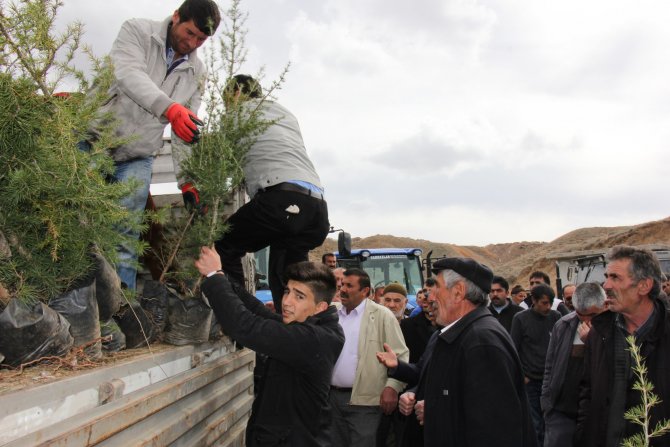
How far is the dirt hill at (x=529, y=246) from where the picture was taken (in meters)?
39.4

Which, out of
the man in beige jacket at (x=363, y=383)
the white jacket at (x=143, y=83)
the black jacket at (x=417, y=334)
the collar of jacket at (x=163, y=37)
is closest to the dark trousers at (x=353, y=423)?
the man in beige jacket at (x=363, y=383)

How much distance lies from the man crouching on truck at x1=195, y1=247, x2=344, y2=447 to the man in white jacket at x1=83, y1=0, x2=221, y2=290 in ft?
2.02

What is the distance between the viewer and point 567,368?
475cm

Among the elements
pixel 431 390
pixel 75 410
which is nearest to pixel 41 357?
pixel 75 410

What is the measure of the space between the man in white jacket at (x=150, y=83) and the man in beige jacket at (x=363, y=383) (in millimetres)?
2017

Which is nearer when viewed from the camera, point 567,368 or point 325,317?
point 325,317

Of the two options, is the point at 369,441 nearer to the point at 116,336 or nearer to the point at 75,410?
the point at 116,336

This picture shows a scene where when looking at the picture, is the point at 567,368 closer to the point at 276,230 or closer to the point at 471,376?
the point at 471,376

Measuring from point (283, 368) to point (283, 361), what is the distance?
0.10m

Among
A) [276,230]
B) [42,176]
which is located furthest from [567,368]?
[42,176]

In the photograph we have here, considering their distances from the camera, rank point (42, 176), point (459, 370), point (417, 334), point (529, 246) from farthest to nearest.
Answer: point (529, 246), point (417, 334), point (459, 370), point (42, 176)

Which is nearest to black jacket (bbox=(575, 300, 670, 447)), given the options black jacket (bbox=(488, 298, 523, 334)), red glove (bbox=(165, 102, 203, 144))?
red glove (bbox=(165, 102, 203, 144))

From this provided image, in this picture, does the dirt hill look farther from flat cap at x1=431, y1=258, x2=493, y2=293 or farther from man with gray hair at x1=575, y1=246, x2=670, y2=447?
flat cap at x1=431, y1=258, x2=493, y2=293

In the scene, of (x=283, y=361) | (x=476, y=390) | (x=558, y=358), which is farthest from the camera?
(x=558, y=358)
